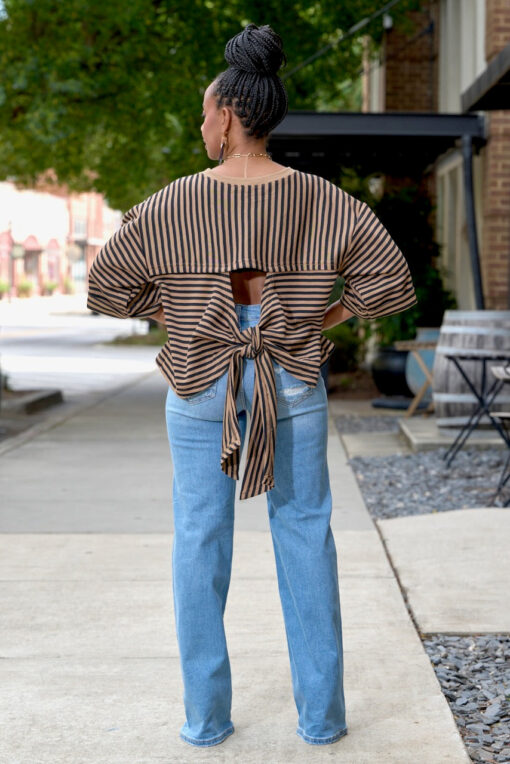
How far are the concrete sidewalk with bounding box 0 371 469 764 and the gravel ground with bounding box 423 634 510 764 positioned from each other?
0.26 feet

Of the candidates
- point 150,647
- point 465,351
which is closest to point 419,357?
point 465,351

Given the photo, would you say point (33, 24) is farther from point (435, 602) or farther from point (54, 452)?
point (435, 602)

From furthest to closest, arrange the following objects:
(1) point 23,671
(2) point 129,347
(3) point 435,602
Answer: (2) point 129,347, (3) point 435,602, (1) point 23,671

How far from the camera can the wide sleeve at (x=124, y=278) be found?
3264mm

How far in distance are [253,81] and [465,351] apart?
6.66m

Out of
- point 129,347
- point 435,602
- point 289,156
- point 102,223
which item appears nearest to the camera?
point 435,602

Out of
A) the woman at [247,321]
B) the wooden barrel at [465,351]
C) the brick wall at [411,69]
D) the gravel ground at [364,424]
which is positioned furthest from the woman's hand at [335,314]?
the brick wall at [411,69]

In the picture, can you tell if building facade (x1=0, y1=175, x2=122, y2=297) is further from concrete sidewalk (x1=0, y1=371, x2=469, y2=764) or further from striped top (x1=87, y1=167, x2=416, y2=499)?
striped top (x1=87, y1=167, x2=416, y2=499)

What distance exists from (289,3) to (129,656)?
12.0 meters

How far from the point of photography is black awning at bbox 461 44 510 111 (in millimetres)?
8258

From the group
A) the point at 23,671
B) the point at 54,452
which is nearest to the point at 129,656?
the point at 23,671

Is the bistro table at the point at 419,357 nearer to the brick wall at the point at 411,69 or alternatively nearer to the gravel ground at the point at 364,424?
the gravel ground at the point at 364,424

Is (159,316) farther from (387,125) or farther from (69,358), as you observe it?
(69,358)

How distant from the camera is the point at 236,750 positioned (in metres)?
3.45
